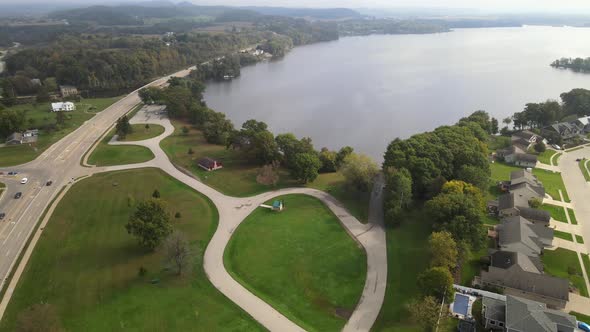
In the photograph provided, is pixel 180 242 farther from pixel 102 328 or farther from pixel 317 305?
pixel 317 305

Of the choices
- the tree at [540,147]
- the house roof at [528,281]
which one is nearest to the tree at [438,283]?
the house roof at [528,281]

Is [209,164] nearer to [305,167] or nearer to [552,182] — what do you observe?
[305,167]

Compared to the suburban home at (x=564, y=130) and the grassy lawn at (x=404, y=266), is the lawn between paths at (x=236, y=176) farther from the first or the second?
the suburban home at (x=564, y=130)

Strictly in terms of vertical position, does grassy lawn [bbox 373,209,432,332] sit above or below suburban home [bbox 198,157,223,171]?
above

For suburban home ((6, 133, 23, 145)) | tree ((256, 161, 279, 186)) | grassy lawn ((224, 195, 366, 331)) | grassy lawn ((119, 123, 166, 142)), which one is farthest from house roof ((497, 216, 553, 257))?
suburban home ((6, 133, 23, 145))

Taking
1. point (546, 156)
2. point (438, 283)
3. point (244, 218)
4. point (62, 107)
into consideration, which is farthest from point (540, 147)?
point (62, 107)

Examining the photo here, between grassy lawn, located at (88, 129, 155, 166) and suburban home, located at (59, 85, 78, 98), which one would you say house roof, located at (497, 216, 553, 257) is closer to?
grassy lawn, located at (88, 129, 155, 166)
